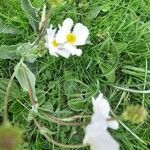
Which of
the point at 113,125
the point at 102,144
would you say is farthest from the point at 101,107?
the point at 102,144

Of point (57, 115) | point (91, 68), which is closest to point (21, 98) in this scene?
point (57, 115)

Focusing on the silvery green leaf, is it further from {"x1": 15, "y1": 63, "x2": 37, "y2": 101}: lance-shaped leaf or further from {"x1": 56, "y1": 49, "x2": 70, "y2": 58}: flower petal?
{"x1": 56, "y1": 49, "x2": 70, "y2": 58}: flower petal

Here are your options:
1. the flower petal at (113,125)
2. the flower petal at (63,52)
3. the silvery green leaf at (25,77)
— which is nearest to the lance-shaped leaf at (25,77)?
the silvery green leaf at (25,77)

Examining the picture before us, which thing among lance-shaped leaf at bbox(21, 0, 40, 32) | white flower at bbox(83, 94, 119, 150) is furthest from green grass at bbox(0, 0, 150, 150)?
white flower at bbox(83, 94, 119, 150)

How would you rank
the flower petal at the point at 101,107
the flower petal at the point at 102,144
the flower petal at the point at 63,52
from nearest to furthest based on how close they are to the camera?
the flower petal at the point at 102,144
the flower petal at the point at 101,107
the flower petal at the point at 63,52

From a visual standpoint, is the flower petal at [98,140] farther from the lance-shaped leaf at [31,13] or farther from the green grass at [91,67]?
the lance-shaped leaf at [31,13]

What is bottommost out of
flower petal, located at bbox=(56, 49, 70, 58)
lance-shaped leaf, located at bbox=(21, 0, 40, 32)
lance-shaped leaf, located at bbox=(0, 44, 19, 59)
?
flower petal, located at bbox=(56, 49, 70, 58)

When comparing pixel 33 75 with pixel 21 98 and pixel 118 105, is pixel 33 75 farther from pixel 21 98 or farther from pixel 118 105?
pixel 118 105
